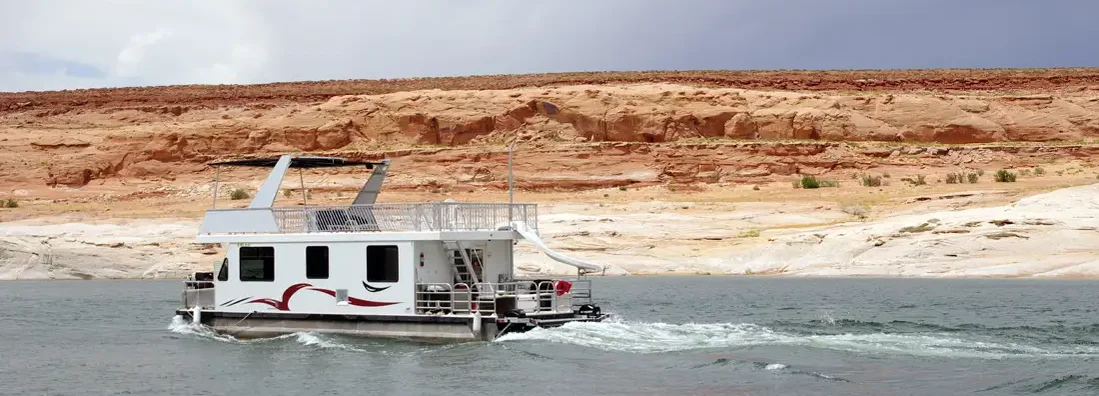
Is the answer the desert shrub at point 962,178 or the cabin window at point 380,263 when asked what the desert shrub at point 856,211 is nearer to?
the desert shrub at point 962,178

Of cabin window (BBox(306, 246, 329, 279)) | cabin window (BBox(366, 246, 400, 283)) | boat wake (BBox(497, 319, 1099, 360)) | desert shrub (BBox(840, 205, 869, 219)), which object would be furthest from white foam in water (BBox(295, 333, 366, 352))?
desert shrub (BBox(840, 205, 869, 219))

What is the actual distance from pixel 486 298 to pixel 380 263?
188 centimetres

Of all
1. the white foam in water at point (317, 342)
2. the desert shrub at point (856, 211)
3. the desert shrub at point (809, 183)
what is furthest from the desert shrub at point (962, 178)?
the white foam in water at point (317, 342)

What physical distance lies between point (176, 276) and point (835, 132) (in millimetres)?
36180

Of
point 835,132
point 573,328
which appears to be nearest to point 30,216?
point 835,132

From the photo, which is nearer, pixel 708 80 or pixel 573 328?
pixel 573 328

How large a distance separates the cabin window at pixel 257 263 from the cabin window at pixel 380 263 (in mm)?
2072

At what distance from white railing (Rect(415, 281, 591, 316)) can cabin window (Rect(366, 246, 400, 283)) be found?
640 millimetres

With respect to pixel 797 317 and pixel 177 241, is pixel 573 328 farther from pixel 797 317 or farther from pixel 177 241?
pixel 177 241

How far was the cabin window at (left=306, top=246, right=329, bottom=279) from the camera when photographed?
24.0 m

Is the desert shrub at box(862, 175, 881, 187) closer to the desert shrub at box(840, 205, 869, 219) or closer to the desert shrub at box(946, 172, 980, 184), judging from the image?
the desert shrub at box(946, 172, 980, 184)

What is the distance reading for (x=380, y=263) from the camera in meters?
23.6

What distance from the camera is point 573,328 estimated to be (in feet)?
76.9

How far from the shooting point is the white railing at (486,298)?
75.9ft
